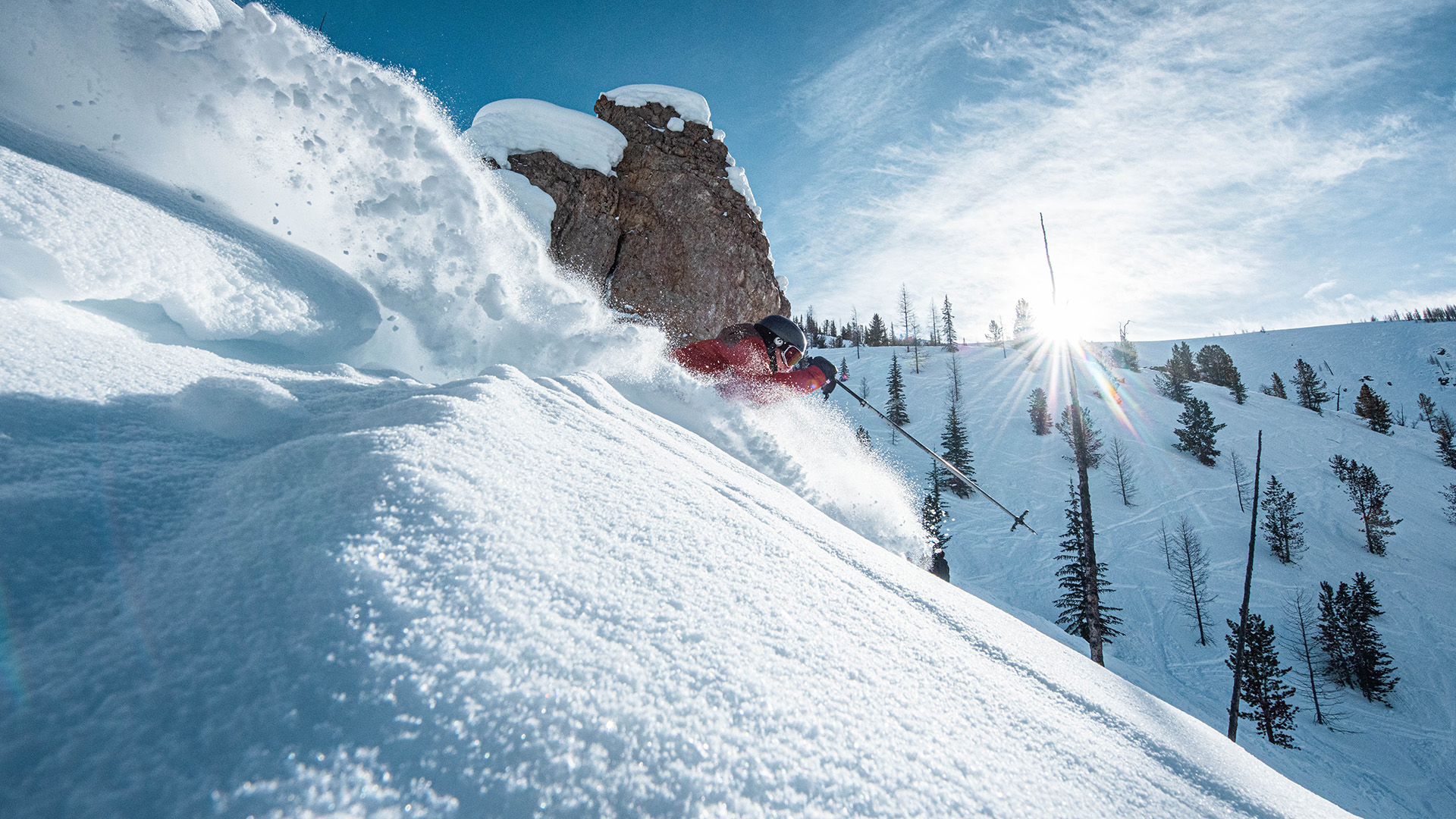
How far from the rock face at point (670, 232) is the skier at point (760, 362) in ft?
23.6

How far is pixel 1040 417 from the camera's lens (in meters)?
42.4

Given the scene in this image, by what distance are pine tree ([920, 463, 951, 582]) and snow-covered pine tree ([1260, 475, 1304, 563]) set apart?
58.8 feet

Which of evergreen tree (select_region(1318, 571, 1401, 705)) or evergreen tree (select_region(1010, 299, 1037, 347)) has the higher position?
evergreen tree (select_region(1010, 299, 1037, 347))

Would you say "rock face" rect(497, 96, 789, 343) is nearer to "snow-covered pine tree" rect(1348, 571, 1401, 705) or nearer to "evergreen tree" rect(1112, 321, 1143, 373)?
"snow-covered pine tree" rect(1348, 571, 1401, 705)

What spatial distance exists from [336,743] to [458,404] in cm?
123

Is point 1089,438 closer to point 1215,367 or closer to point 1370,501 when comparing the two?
point 1370,501

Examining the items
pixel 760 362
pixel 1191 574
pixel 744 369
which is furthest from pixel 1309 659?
pixel 744 369

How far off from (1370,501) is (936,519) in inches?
1199

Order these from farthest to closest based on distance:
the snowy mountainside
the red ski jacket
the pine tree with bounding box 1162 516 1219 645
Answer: the pine tree with bounding box 1162 516 1219 645 < the snowy mountainside < the red ski jacket

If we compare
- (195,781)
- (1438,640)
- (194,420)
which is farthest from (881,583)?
(1438,640)

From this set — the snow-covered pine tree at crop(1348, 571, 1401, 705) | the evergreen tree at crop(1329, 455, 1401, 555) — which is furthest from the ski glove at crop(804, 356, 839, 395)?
the evergreen tree at crop(1329, 455, 1401, 555)

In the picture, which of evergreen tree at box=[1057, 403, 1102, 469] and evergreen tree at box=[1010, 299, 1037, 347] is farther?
evergreen tree at box=[1010, 299, 1037, 347]

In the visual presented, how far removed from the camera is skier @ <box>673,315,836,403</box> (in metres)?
5.73

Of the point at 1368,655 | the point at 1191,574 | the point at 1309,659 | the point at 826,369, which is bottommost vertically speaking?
the point at 1309,659
